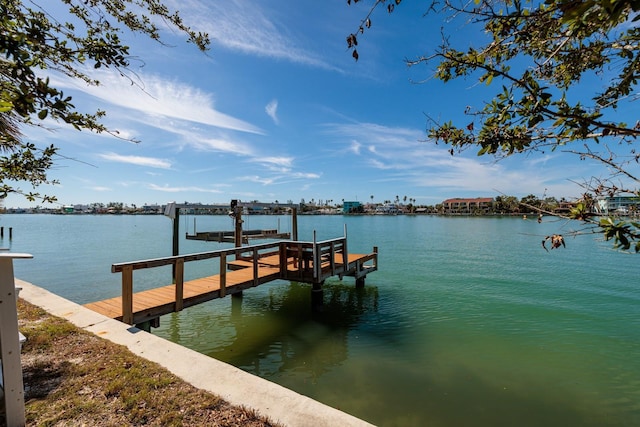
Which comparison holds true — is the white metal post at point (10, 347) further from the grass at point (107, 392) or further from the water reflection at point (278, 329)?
the water reflection at point (278, 329)

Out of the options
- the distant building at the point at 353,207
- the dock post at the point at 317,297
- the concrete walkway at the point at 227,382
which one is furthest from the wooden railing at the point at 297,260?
the distant building at the point at 353,207

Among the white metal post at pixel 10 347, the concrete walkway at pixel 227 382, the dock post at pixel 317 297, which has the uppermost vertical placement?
the white metal post at pixel 10 347

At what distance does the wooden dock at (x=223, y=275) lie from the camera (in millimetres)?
6129

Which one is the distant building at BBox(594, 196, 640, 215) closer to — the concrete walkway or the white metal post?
the concrete walkway

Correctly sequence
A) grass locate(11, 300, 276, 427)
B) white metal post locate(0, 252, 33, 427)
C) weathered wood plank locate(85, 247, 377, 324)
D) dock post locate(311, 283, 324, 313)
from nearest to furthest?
white metal post locate(0, 252, 33, 427), grass locate(11, 300, 276, 427), weathered wood plank locate(85, 247, 377, 324), dock post locate(311, 283, 324, 313)

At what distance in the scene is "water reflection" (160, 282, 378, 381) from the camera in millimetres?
6953

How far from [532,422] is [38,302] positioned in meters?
9.42

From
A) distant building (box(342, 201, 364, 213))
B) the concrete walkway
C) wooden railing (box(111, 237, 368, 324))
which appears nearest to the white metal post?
the concrete walkway

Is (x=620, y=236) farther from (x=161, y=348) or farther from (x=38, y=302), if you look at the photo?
→ (x=38, y=302)

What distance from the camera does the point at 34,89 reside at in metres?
1.83

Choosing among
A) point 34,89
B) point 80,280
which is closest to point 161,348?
point 34,89

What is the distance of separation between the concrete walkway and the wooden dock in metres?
0.92

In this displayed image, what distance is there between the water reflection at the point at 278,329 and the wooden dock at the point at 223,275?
3.65 feet

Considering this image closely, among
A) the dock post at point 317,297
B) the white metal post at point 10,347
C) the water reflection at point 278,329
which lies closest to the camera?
the white metal post at point 10,347
